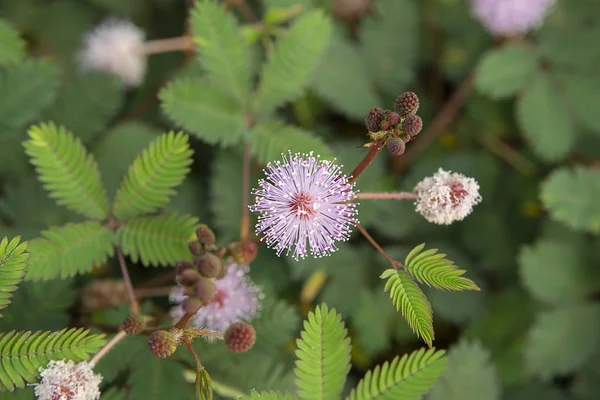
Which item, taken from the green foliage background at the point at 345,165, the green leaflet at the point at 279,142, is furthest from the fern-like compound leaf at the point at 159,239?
the green leaflet at the point at 279,142

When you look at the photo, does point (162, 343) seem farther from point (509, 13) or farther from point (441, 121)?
point (509, 13)

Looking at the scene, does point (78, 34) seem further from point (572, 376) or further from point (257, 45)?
point (572, 376)

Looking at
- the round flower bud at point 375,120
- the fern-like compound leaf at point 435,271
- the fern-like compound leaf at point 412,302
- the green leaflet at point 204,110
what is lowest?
the fern-like compound leaf at point 412,302

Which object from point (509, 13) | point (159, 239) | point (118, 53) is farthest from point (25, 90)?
point (509, 13)

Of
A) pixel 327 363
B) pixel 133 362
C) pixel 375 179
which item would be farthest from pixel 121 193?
pixel 375 179

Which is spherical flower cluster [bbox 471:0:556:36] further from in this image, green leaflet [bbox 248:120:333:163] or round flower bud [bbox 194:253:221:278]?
round flower bud [bbox 194:253:221:278]

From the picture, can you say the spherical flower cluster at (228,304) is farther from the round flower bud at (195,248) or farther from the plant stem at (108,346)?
the round flower bud at (195,248)

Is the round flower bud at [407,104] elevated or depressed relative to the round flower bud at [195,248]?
elevated
